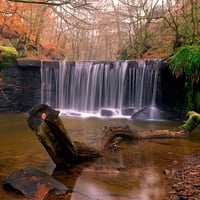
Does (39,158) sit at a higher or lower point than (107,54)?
lower

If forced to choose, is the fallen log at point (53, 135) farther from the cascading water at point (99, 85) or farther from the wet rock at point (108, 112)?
the cascading water at point (99, 85)

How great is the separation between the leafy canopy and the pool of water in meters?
2.72

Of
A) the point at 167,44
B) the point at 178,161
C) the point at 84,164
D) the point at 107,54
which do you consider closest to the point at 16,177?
the point at 84,164

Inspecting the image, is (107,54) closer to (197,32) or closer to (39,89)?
(39,89)

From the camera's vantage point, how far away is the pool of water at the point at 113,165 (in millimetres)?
5164

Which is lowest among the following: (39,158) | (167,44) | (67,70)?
(39,158)

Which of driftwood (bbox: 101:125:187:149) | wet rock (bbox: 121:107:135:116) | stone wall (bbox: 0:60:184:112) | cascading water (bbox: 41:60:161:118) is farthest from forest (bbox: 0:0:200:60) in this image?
driftwood (bbox: 101:125:187:149)

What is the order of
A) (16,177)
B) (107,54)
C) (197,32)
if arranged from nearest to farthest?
1. (16,177)
2. (197,32)
3. (107,54)

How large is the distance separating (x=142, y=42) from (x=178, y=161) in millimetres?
14071

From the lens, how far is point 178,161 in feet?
22.3

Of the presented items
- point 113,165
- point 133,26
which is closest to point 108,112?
point 113,165

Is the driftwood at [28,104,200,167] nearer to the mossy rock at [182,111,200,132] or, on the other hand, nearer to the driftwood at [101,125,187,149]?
the driftwood at [101,125,187,149]

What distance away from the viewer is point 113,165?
21.5 feet

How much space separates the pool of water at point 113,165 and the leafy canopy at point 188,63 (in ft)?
8.91
